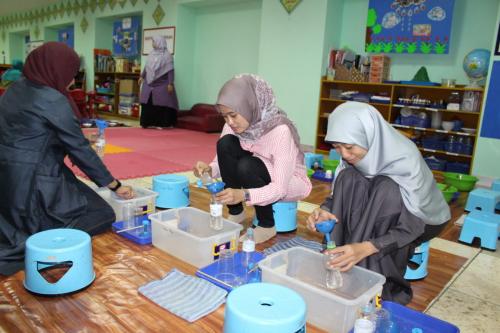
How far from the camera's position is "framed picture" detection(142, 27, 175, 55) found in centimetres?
726

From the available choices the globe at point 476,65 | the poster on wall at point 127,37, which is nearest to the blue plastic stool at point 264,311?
the globe at point 476,65

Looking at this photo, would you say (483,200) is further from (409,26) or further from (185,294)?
(409,26)

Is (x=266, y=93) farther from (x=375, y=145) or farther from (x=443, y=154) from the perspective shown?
(x=443, y=154)

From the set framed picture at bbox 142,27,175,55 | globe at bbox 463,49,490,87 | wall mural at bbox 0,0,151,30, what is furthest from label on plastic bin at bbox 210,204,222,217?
wall mural at bbox 0,0,151,30

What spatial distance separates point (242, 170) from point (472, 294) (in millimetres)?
1153

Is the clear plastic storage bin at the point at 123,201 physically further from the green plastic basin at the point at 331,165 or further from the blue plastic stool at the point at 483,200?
the blue plastic stool at the point at 483,200

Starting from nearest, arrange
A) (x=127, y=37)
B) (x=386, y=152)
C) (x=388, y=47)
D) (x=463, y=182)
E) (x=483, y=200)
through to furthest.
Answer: (x=386, y=152) < (x=483, y=200) < (x=463, y=182) < (x=388, y=47) < (x=127, y=37)

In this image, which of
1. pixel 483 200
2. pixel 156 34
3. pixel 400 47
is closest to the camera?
pixel 483 200

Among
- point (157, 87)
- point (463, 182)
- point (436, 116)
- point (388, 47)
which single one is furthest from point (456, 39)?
point (157, 87)

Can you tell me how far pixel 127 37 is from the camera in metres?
8.54

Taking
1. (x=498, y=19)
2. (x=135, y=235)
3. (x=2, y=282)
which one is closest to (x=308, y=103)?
(x=498, y=19)

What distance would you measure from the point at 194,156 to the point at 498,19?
10.9 ft

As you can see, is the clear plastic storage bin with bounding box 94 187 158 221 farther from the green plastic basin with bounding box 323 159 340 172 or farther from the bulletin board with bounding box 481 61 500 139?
the bulletin board with bounding box 481 61 500 139

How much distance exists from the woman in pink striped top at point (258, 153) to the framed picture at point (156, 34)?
18.2 ft
